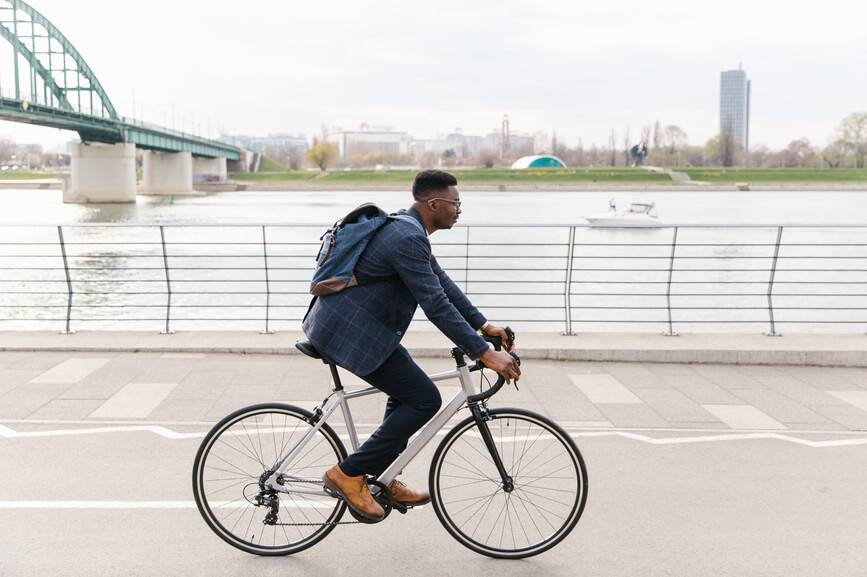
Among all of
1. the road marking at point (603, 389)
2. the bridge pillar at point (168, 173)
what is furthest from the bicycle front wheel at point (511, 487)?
the bridge pillar at point (168, 173)

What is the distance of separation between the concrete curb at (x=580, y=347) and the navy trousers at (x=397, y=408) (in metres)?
4.34

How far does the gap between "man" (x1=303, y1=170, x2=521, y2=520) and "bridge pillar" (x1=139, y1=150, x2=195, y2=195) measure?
94.2 m

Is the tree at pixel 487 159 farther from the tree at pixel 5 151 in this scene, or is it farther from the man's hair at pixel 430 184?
the man's hair at pixel 430 184

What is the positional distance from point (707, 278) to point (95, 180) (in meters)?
65.7

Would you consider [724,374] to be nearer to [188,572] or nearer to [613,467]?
[613,467]

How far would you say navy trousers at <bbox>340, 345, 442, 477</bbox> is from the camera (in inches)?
143

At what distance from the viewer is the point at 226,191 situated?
352 feet

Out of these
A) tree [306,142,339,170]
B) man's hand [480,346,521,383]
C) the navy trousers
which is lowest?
the navy trousers

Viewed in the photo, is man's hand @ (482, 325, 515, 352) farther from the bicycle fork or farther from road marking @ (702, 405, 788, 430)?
road marking @ (702, 405, 788, 430)

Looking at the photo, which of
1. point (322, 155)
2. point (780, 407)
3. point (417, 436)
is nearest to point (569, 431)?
point (780, 407)

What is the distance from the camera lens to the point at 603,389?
708 centimetres

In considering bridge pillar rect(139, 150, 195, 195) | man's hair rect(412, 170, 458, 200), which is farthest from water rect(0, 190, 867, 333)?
bridge pillar rect(139, 150, 195, 195)

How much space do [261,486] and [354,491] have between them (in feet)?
1.53

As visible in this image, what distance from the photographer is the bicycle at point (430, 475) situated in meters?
3.73
